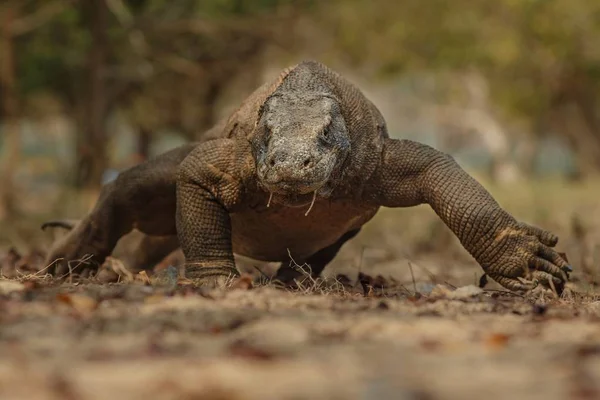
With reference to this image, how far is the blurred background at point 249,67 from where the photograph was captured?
12250 millimetres

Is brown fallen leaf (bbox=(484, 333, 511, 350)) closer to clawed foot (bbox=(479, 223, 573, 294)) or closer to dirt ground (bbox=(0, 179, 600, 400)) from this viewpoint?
dirt ground (bbox=(0, 179, 600, 400))

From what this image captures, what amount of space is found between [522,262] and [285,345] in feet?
7.97

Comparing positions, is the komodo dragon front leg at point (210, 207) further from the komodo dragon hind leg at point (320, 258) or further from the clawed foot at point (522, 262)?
the clawed foot at point (522, 262)

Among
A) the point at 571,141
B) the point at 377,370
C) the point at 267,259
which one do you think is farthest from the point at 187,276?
the point at 571,141

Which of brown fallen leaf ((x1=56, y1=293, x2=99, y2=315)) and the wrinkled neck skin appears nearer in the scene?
brown fallen leaf ((x1=56, y1=293, x2=99, y2=315))

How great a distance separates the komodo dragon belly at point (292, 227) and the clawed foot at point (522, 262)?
66cm

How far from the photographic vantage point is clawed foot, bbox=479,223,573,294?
15.3 ft

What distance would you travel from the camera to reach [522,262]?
4668 mm

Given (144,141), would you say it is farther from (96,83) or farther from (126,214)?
(126,214)

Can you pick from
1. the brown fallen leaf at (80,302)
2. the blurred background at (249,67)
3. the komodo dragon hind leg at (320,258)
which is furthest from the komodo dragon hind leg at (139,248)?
the brown fallen leaf at (80,302)

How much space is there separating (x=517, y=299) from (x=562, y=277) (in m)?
0.60

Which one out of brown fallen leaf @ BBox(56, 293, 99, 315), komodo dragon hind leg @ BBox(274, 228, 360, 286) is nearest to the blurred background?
komodo dragon hind leg @ BBox(274, 228, 360, 286)

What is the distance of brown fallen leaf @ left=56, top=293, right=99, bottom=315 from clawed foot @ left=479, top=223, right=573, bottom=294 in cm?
213

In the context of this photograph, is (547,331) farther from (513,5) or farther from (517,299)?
(513,5)
